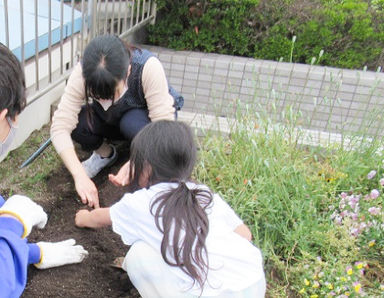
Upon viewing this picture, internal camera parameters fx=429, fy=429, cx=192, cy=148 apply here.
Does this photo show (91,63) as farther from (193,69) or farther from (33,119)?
(193,69)

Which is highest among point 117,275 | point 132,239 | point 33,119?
point 132,239

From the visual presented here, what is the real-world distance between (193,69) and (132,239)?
102 inches

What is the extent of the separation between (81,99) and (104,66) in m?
0.50

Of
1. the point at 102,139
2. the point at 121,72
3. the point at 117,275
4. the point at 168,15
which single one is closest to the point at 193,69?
the point at 168,15

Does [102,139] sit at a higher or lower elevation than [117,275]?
higher

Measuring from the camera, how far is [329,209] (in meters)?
2.12

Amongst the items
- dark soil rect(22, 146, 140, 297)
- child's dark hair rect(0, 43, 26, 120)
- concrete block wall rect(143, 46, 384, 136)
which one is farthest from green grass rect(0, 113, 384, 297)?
concrete block wall rect(143, 46, 384, 136)

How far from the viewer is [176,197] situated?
141 centimetres

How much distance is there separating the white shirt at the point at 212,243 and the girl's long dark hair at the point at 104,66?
0.59 m

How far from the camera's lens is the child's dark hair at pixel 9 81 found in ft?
4.00

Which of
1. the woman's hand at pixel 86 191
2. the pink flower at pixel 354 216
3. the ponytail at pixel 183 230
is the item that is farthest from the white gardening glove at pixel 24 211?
the pink flower at pixel 354 216

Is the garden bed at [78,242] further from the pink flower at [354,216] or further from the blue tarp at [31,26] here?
the pink flower at [354,216]

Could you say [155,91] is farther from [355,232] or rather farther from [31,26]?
[355,232]

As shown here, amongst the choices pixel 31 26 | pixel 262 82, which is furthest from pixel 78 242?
pixel 262 82
